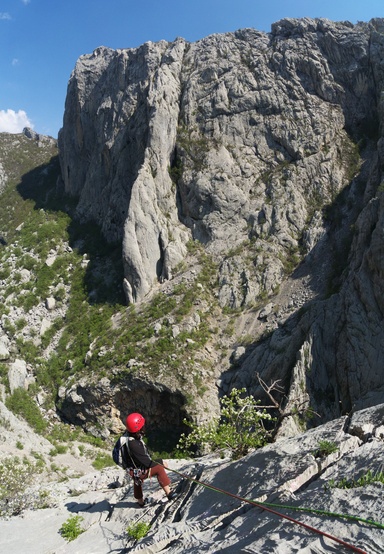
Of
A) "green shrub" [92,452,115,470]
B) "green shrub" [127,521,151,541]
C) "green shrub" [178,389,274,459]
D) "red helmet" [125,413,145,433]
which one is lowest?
"green shrub" [92,452,115,470]

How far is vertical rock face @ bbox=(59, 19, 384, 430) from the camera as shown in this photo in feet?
106

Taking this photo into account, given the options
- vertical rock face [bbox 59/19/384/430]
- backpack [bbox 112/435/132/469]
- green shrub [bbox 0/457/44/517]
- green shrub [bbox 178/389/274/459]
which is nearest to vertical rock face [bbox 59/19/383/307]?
vertical rock face [bbox 59/19/384/430]

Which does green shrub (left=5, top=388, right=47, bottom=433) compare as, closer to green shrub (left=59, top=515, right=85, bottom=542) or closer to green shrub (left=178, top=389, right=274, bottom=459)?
green shrub (left=178, top=389, right=274, bottom=459)

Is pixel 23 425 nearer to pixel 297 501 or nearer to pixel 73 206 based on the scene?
pixel 297 501

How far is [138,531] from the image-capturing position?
673 cm

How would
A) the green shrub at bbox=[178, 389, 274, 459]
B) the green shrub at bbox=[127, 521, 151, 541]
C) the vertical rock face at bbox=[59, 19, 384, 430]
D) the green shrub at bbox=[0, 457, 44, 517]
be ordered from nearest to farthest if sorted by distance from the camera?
the green shrub at bbox=[127, 521, 151, 541]
the green shrub at bbox=[178, 389, 274, 459]
the green shrub at bbox=[0, 457, 44, 517]
the vertical rock face at bbox=[59, 19, 384, 430]

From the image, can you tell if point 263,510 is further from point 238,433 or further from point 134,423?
point 238,433

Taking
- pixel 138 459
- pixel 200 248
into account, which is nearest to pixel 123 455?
pixel 138 459

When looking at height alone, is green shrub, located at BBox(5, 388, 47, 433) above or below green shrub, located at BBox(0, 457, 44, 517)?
above

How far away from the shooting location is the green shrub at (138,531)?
664 centimetres

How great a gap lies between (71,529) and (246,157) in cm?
3593

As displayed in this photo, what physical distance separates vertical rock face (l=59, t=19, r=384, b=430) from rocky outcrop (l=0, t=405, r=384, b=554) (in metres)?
16.8

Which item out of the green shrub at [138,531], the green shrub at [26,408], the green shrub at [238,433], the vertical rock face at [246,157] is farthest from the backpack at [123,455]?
the green shrub at [26,408]

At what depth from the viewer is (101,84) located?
5094cm
